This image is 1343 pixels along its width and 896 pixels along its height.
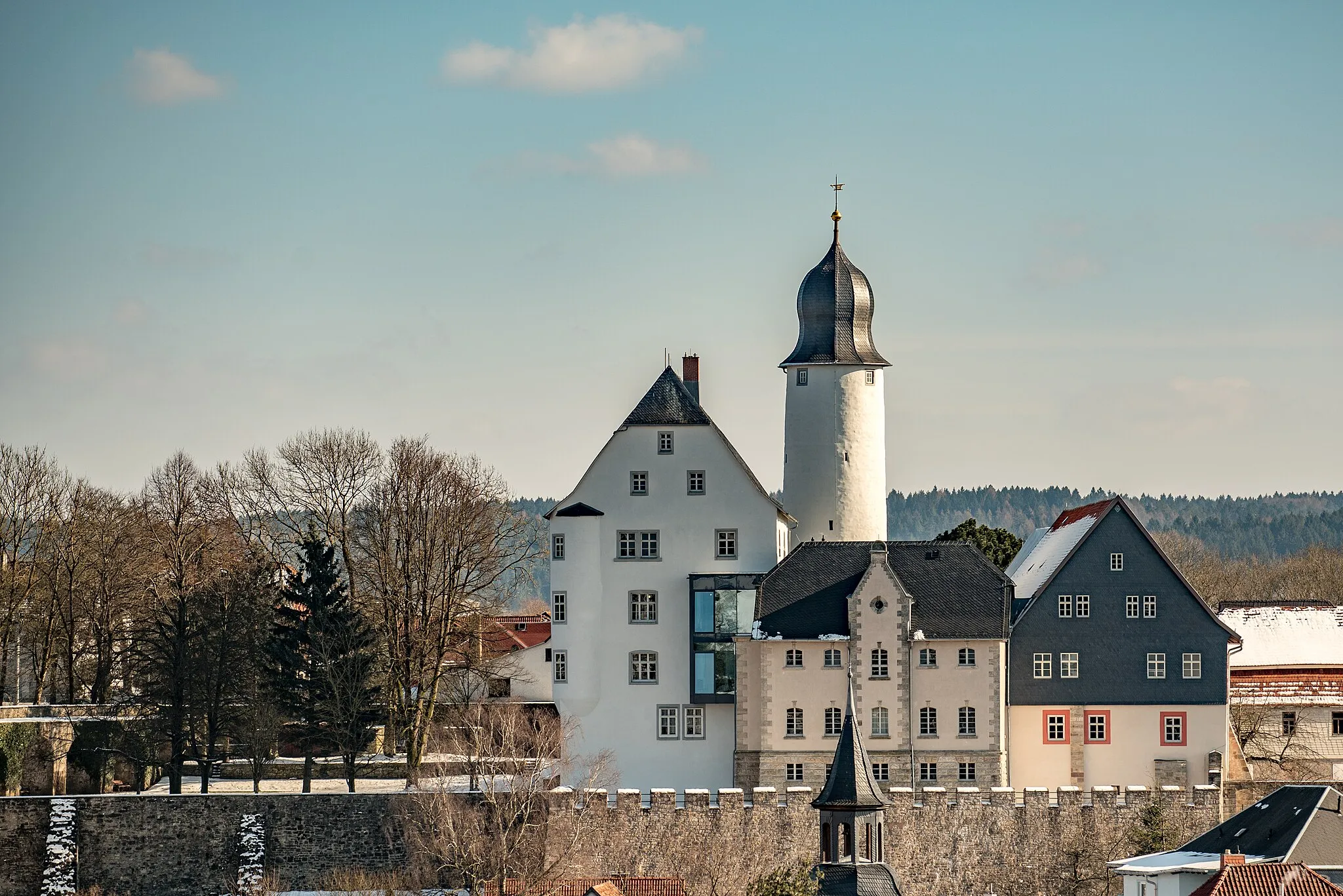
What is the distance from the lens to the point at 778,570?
6384 cm

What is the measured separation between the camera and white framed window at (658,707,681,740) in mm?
64312

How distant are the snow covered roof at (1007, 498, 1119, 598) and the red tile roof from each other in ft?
54.9

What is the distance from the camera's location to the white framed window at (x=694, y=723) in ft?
210

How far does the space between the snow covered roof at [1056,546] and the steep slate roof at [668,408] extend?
11.1m

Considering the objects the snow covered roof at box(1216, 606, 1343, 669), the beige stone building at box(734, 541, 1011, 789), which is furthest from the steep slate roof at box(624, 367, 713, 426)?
the snow covered roof at box(1216, 606, 1343, 669)

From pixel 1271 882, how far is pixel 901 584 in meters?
18.2

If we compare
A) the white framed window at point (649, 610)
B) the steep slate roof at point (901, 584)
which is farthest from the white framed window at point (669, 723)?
the steep slate roof at point (901, 584)

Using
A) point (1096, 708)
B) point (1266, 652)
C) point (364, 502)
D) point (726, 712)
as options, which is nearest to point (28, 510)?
point (364, 502)

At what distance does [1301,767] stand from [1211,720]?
542 cm

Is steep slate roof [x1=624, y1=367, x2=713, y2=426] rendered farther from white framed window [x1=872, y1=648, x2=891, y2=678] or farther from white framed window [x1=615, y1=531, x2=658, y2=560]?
white framed window [x1=872, y1=648, x2=891, y2=678]

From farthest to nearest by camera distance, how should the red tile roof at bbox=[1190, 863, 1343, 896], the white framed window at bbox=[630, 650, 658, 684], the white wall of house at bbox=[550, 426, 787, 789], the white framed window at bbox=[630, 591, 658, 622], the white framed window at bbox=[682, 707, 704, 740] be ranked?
the white framed window at bbox=[630, 591, 658, 622]
the white framed window at bbox=[630, 650, 658, 684]
the white wall of house at bbox=[550, 426, 787, 789]
the white framed window at bbox=[682, 707, 704, 740]
the red tile roof at bbox=[1190, 863, 1343, 896]

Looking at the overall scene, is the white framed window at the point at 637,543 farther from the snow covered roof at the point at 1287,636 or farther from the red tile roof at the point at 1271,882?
the red tile roof at the point at 1271,882

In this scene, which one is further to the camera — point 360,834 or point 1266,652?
point 1266,652

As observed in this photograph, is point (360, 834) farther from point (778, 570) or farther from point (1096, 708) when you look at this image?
point (1096, 708)
